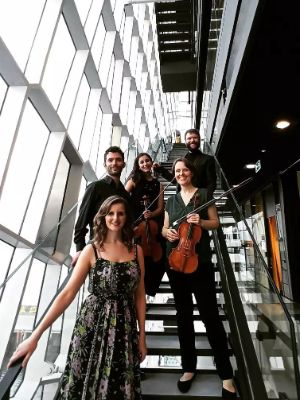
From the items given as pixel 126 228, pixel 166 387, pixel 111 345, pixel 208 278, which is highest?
pixel 126 228

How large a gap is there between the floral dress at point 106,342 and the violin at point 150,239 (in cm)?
127

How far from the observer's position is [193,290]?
2.69 m

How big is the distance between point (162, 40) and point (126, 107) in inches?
191

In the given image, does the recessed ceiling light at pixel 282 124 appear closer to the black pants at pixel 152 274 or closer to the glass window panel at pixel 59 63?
the black pants at pixel 152 274

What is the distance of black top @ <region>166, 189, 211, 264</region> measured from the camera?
2.69 m

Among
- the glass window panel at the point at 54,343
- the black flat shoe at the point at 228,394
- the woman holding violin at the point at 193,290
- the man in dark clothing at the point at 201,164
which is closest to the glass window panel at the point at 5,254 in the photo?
the glass window panel at the point at 54,343

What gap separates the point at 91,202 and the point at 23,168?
133 inches

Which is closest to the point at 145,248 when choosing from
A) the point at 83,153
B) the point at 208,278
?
the point at 208,278

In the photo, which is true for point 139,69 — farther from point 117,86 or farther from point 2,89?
point 2,89

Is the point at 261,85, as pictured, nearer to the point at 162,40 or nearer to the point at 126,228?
the point at 126,228

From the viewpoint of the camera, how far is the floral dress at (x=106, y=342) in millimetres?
1853

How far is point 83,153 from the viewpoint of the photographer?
873 cm

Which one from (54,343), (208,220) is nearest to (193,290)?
(208,220)

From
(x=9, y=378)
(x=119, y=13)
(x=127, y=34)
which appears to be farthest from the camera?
(x=127, y=34)
